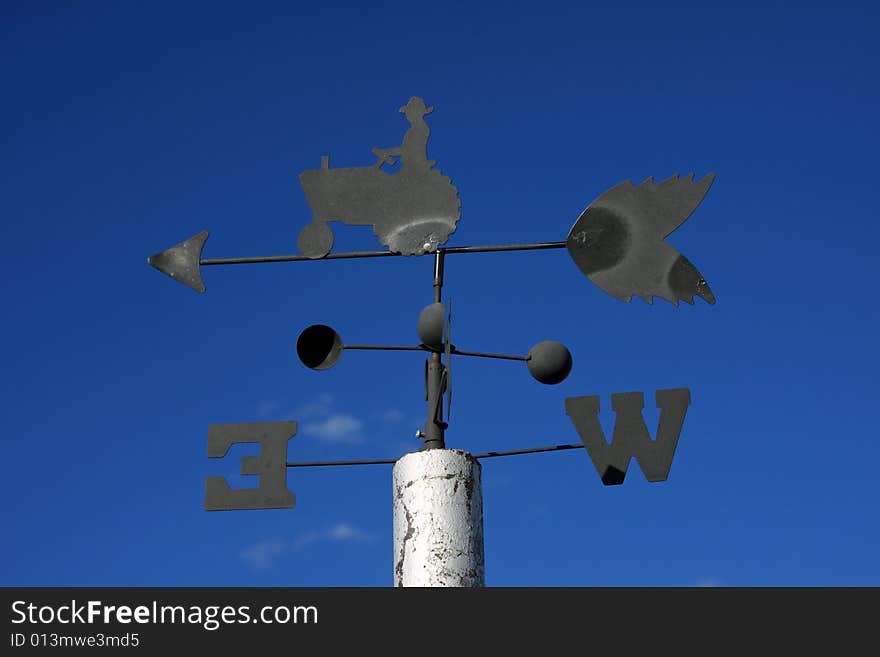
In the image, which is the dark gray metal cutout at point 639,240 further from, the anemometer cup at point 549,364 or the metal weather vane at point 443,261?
the anemometer cup at point 549,364

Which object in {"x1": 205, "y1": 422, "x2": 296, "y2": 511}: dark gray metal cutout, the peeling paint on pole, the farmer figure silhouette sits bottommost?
the peeling paint on pole

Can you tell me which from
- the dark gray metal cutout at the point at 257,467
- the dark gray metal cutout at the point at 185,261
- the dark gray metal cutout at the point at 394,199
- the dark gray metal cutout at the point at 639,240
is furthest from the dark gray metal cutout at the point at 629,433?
the dark gray metal cutout at the point at 185,261

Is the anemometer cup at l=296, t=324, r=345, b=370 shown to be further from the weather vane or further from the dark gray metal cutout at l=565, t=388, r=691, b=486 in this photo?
the dark gray metal cutout at l=565, t=388, r=691, b=486

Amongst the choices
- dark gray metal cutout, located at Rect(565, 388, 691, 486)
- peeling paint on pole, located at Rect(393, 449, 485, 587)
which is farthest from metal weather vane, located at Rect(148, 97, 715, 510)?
peeling paint on pole, located at Rect(393, 449, 485, 587)

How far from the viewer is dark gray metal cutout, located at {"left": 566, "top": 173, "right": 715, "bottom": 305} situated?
14.4 feet

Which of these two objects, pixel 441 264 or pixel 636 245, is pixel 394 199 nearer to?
pixel 441 264

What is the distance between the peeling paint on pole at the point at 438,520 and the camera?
12.0ft

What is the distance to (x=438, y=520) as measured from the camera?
3701 mm

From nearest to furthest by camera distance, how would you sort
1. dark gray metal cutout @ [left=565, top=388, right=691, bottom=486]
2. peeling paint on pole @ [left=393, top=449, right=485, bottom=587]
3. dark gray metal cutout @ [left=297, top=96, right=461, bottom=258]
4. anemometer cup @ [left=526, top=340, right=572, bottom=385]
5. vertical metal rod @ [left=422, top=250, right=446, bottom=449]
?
1. peeling paint on pole @ [left=393, top=449, right=485, bottom=587]
2. vertical metal rod @ [left=422, top=250, right=446, bottom=449]
3. dark gray metal cutout @ [left=565, top=388, right=691, bottom=486]
4. anemometer cup @ [left=526, top=340, right=572, bottom=385]
5. dark gray metal cutout @ [left=297, top=96, right=461, bottom=258]

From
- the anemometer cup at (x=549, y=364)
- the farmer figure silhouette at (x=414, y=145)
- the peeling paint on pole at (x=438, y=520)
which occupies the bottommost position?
the peeling paint on pole at (x=438, y=520)
